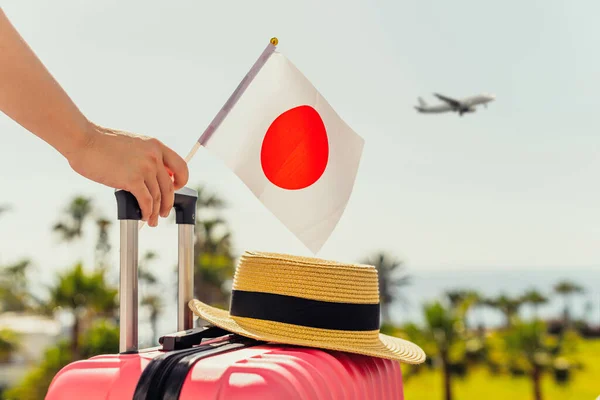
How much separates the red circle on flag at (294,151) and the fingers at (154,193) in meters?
0.41

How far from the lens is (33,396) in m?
16.5

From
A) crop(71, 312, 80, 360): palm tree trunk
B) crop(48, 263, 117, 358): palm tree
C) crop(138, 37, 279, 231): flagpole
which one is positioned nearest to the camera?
crop(138, 37, 279, 231): flagpole

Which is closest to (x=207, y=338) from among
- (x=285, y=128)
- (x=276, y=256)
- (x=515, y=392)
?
(x=276, y=256)

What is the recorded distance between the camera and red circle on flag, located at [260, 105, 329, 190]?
1.25m

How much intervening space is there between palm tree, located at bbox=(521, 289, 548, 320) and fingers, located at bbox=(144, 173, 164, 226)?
72.3 feet

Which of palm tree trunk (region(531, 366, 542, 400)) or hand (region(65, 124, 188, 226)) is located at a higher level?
hand (region(65, 124, 188, 226))

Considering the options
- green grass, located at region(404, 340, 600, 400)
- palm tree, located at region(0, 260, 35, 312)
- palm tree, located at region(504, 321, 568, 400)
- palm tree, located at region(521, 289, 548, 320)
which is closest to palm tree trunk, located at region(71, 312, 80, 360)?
palm tree, located at region(0, 260, 35, 312)

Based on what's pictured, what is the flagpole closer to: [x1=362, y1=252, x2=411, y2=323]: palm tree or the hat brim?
the hat brim

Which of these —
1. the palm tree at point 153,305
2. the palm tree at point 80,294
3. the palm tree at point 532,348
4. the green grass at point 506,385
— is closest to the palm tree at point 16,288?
the palm tree at point 80,294

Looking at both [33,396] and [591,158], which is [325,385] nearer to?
[33,396]

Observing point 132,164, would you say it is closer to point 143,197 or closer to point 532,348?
point 143,197

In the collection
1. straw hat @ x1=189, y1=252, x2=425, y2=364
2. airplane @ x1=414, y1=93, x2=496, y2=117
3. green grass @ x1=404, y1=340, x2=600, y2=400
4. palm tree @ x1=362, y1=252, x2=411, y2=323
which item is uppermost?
airplane @ x1=414, y1=93, x2=496, y2=117

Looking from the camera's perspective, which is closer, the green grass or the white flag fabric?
the white flag fabric

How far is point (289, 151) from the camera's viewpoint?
1.26 meters
